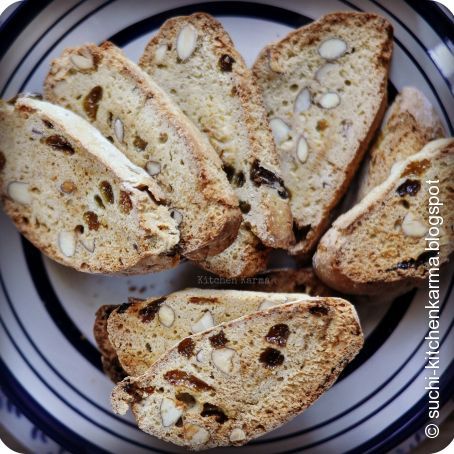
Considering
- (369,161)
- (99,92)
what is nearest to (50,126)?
(99,92)

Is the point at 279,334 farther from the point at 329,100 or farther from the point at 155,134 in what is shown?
the point at 329,100

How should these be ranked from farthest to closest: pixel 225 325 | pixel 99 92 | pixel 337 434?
1. pixel 337 434
2. pixel 99 92
3. pixel 225 325

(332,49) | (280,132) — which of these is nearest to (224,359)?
(280,132)

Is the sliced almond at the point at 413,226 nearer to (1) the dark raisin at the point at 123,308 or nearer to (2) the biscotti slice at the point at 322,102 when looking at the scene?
(2) the biscotti slice at the point at 322,102

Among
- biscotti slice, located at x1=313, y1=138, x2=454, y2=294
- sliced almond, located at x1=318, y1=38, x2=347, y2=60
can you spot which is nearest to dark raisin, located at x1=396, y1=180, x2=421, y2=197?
biscotti slice, located at x1=313, y1=138, x2=454, y2=294

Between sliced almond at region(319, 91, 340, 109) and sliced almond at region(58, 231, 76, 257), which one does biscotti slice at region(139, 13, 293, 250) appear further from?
sliced almond at region(58, 231, 76, 257)

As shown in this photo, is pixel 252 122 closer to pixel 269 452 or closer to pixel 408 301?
pixel 408 301
